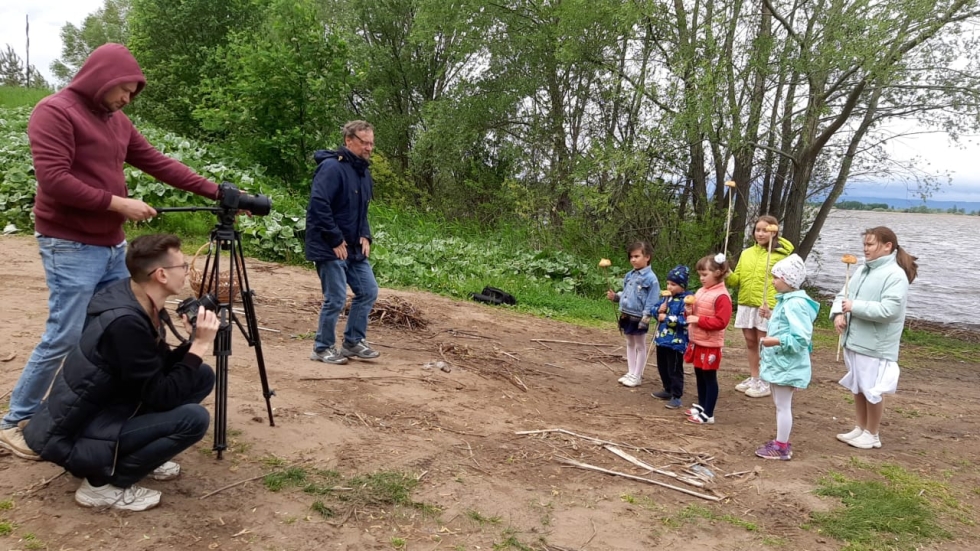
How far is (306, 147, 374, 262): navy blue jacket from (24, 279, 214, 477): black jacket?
225cm

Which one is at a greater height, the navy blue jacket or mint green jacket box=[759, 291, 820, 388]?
the navy blue jacket

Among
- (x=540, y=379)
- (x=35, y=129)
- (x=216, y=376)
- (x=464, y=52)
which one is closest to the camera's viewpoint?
(x=35, y=129)

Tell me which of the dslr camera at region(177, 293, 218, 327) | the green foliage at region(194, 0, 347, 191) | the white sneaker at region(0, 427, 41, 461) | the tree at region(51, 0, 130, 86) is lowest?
the white sneaker at region(0, 427, 41, 461)

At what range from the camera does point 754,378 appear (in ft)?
21.1

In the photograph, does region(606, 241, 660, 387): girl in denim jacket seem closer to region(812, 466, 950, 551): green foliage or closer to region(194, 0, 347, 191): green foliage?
region(812, 466, 950, 551): green foliage

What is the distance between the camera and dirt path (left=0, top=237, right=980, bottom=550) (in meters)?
3.09

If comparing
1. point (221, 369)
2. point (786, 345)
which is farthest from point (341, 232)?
point (786, 345)

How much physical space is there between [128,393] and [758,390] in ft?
17.6

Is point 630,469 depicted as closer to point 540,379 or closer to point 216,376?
point 540,379

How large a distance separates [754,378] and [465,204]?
45.5 feet

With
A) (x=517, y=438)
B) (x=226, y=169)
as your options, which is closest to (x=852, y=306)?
(x=517, y=438)

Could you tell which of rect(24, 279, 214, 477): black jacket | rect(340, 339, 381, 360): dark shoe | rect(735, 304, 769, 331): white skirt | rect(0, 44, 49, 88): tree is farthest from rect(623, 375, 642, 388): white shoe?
rect(0, 44, 49, 88): tree

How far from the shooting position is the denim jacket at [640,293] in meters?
5.77

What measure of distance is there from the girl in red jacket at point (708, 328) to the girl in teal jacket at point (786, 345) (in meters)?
0.45
